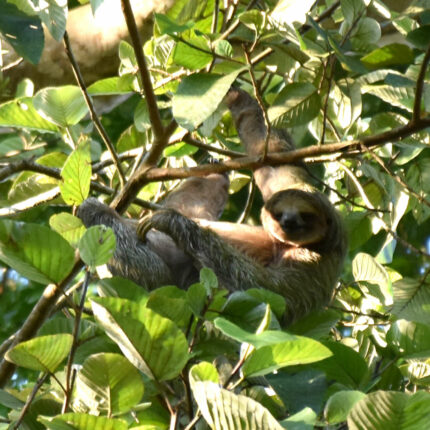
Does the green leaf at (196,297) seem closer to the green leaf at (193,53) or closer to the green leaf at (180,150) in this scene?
the green leaf at (193,53)

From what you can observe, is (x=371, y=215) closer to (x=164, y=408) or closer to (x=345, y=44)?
(x=345, y=44)

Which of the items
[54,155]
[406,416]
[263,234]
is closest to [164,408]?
[406,416]

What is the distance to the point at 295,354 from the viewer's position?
99.7 inches

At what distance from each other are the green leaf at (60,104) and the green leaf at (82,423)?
Answer: 6.66ft

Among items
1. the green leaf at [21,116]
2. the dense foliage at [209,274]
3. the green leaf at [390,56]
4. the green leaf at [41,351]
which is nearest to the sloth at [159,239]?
the dense foliage at [209,274]

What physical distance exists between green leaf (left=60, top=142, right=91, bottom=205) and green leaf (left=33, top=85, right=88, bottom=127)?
1.43 ft

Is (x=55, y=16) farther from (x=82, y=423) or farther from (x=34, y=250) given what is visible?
(x=82, y=423)

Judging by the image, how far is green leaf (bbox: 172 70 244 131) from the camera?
3.36 m

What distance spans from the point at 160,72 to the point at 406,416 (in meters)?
2.51

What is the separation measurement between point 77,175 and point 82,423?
162 centimetres

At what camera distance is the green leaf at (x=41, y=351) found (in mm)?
2658

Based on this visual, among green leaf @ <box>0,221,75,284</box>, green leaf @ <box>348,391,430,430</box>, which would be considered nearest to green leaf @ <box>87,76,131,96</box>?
green leaf @ <box>0,221,75,284</box>

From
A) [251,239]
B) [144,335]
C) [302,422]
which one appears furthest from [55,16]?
[251,239]

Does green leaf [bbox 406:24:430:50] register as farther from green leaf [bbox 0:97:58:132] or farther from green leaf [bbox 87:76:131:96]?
green leaf [bbox 0:97:58:132]
